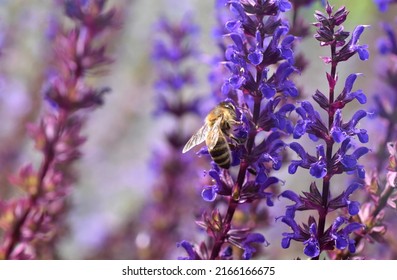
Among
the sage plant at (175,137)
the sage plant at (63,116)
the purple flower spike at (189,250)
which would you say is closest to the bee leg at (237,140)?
the purple flower spike at (189,250)

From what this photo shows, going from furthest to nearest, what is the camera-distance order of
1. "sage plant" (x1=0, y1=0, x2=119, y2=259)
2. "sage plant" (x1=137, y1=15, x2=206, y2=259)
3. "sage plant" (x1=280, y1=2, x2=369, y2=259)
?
"sage plant" (x1=137, y1=15, x2=206, y2=259) < "sage plant" (x1=0, y1=0, x2=119, y2=259) < "sage plant" (x1=280, y1=2, x2=369, y2=259)

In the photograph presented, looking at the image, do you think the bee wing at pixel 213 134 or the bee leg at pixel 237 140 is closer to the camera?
the bee leg at pixel 237 140

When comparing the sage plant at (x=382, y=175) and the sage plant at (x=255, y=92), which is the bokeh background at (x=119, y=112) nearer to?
the sage plant at (x=382, y=175)

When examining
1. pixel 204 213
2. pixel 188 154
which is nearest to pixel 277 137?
pixel 204 213

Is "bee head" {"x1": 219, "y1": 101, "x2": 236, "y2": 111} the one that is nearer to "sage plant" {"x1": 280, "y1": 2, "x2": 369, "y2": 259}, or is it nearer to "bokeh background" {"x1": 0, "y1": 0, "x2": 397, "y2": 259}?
"sage plant" {"x1": 280, "y1": 2, "x2": 369, "y2": 259}

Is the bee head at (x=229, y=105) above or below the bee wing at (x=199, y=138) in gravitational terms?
above

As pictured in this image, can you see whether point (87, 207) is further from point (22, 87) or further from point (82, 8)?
point (82, 8)

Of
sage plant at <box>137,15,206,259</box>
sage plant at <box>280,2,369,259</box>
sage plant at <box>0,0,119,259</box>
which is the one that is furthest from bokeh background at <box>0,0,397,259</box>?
sage plant at <box>280,2,369,259</box>
